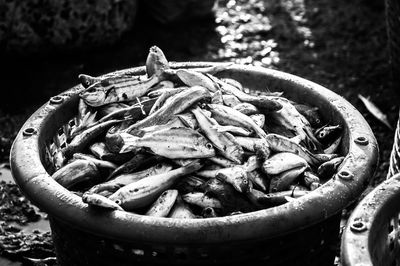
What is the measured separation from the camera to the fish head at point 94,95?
3.19 metres

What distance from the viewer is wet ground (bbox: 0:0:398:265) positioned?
550 centimetres

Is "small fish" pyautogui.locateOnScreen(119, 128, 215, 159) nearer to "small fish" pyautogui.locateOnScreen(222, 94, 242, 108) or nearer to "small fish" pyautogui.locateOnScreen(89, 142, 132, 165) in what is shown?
"small fish" pyautogui.locateOnScreen(89, 142, 132, 165)

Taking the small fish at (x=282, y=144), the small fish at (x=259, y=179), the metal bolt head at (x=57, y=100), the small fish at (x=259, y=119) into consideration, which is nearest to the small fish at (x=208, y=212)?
the small fish at (x=259, y=179)

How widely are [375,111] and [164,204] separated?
2.97 metres

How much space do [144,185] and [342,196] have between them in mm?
759

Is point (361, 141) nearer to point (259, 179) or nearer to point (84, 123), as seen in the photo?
Result: point (259, 179)

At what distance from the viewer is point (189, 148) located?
2.83 metres

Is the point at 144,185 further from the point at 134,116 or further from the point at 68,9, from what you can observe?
the point at 68,9

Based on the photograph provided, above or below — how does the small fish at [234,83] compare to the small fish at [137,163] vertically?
above

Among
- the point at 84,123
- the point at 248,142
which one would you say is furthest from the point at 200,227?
the point at 84,123

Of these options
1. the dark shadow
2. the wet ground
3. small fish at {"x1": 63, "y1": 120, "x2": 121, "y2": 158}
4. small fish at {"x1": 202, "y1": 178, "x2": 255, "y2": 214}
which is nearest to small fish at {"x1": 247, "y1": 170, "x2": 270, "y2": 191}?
small fish at {"x1": 202, "y1": 178, "x2": 255, "y2": 214}

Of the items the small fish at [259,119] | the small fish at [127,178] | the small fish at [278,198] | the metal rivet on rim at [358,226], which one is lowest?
the small fish at [278,198]

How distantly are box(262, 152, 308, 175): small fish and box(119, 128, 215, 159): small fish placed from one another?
232 millimetres

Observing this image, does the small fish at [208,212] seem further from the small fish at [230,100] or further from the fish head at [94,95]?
the fish head at [94,95]
